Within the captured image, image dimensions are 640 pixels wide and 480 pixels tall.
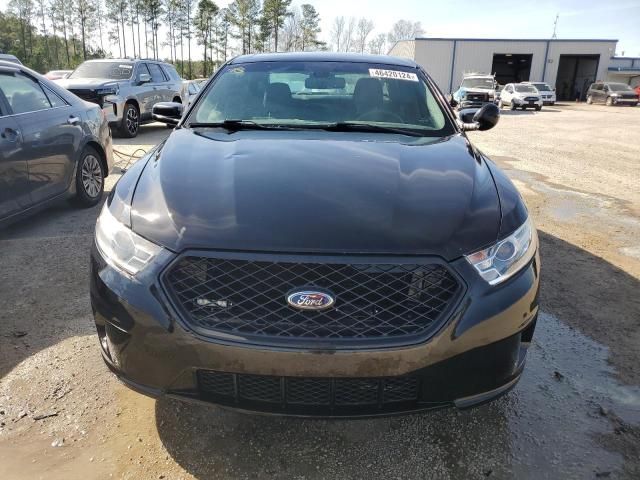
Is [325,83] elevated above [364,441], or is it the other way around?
[325,83]

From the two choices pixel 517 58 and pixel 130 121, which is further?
pixel 517 58

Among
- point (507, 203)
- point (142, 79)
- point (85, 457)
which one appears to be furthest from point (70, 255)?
point (142, 79)

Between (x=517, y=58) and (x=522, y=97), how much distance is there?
26.4 meters

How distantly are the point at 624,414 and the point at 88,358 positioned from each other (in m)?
2.73

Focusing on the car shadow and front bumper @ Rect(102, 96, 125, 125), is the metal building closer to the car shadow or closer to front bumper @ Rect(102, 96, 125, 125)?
front bumper @ Rect(102, 96, 125, 125)

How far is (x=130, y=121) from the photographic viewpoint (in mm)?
11805

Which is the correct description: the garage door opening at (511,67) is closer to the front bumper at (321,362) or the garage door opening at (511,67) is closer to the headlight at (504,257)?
the headlight at (504,257)

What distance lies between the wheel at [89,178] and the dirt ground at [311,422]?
1.72m

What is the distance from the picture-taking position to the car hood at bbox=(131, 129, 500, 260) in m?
1.83

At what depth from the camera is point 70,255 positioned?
432 cm

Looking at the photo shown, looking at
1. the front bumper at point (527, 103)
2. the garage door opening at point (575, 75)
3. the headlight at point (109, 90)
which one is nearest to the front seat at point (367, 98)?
A: the headlight at point (109, 90)

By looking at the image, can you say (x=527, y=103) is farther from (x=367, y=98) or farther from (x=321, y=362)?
(x=321, y=362)

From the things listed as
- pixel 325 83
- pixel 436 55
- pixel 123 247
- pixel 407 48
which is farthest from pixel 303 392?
pixel 407 48

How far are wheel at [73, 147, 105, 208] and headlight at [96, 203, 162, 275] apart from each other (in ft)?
12.2
